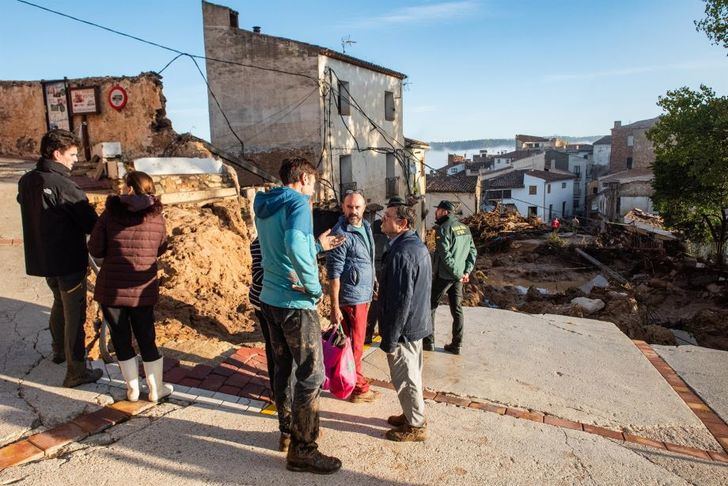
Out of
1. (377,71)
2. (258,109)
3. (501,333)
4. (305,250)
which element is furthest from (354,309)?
(377,71)

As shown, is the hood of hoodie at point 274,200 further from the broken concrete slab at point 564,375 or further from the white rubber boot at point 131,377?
the broken concrete slab at point 564,375

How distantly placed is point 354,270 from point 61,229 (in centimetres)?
215

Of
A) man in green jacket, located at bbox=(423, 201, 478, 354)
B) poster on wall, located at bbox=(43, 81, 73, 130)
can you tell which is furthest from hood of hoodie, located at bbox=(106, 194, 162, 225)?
poster on wall, located at bbox=(43, 81, 73, 130)

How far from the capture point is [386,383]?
14.3 feet

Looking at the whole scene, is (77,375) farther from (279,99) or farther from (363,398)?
(279,99)

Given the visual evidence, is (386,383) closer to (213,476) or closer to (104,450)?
(213,476)

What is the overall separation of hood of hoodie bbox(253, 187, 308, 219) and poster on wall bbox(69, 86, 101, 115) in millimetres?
12002

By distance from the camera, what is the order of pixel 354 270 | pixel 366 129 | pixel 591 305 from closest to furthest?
1. pixel 354 270
2. pixel 591 305
3. pixel 366 129

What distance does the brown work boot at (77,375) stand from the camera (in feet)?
11.8

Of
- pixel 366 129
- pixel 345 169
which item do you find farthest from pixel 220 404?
pixel 366 129

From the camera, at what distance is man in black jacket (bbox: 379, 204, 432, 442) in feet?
10.5

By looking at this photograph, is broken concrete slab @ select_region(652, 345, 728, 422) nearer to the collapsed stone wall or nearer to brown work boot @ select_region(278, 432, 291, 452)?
brown work boot @ select_region(278, 432, 291, 452)

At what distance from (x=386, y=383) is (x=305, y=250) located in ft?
6.86

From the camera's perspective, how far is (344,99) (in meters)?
19.3
